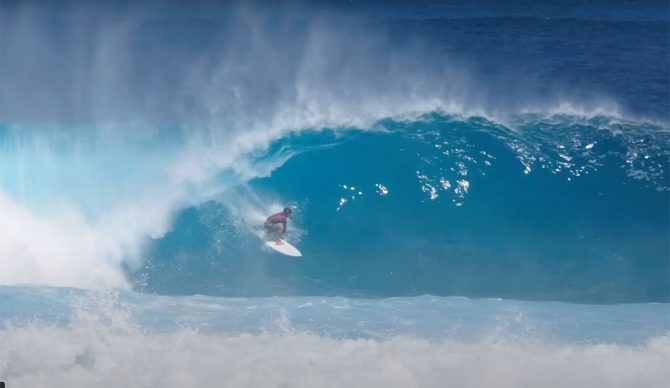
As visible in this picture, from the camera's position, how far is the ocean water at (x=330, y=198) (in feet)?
21.6

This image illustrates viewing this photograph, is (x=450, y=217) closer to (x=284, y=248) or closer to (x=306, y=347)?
(x=284, y=248)

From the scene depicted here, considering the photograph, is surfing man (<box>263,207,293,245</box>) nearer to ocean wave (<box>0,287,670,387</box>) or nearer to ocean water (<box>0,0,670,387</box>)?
ocean water (<box>0,0,670,387</box>)

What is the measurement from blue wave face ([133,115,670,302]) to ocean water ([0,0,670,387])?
2 cm

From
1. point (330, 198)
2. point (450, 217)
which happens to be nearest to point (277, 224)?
point (330, 198)

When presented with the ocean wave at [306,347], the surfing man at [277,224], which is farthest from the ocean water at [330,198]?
the surfing man at [277,224]

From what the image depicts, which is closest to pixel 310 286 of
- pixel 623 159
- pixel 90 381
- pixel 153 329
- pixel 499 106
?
pixel 153 329

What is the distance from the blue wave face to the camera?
7.25m

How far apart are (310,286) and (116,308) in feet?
5.22

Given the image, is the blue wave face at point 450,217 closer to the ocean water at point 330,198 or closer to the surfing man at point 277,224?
the ocean water at point 330,198

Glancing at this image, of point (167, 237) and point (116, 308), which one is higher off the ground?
point (167, 237)

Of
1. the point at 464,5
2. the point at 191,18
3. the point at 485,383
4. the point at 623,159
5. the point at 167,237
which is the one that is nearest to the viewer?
the point at 485,383

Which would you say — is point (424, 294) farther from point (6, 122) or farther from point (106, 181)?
point (6, 122)

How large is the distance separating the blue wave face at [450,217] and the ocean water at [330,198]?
2 cm

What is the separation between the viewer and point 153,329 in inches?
265
